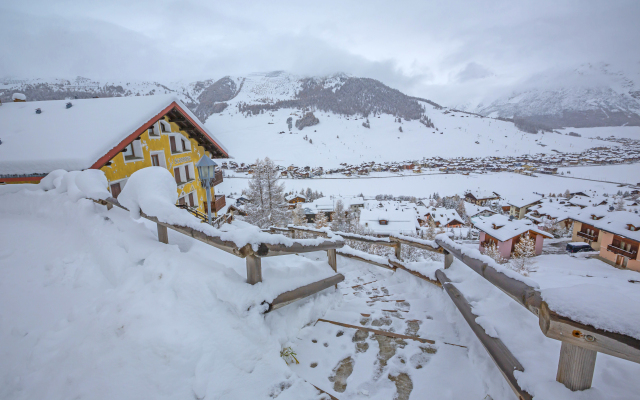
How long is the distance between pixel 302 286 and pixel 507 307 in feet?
8.18

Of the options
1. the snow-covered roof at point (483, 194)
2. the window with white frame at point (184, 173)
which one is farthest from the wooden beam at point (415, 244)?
the snow-covered roof at point (483, 194)

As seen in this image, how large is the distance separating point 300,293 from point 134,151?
11009 millimetres

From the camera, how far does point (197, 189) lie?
51.3ft

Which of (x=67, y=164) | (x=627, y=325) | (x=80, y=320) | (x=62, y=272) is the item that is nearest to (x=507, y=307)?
(x=627, y=325)

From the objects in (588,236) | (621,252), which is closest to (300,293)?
(621,252)

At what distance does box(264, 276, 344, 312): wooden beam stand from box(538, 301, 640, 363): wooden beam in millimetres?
2512

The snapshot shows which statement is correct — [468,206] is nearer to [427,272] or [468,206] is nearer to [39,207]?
[427,272]

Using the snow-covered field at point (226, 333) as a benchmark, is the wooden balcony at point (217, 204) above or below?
below

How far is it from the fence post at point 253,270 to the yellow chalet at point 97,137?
804cm

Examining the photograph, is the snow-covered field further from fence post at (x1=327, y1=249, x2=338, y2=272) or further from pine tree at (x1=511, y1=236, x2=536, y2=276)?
pine tree at (x1=511, y1=236, x2=536, y2=276)

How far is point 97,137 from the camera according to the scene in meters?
9.01

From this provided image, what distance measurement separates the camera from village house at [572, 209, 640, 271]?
23547 mm

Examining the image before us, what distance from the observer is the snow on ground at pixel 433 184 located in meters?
76.9

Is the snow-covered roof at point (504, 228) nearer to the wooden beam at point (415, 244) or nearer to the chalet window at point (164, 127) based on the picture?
the wooden beam at point (415, 244)
